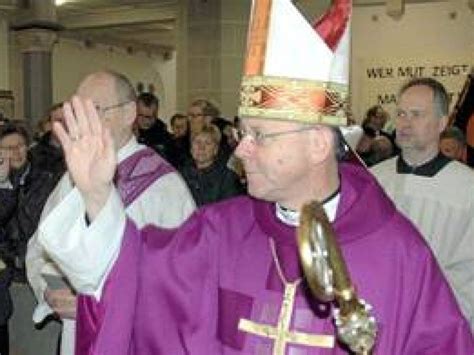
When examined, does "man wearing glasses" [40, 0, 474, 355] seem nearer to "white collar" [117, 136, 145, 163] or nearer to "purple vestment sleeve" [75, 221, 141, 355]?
"purple vestment sleeve" [75, 221, 141, 355]

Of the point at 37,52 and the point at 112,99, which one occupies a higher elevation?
the point at 37,52

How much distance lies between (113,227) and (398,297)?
0.78m

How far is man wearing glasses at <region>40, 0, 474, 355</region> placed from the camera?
2497 mm

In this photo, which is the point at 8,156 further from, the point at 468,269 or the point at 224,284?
the point at 224,284

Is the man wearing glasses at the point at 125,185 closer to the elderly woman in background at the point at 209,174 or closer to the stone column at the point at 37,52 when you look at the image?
the elderly woman in background at the point at 209,174

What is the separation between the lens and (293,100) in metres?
2.58

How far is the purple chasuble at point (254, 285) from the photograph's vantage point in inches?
98.9

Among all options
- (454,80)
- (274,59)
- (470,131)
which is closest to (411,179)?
(274,59)

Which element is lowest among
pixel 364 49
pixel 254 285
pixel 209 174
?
pixel 209 174

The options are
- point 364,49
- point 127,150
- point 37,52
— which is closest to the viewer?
point 127,150

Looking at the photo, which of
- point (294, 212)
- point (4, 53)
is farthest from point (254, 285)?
point (4, 53)

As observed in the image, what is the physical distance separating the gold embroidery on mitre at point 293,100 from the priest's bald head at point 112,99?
155 centimetres

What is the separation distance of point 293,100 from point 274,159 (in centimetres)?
20

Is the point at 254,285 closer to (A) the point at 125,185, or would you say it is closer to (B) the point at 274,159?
(B) the point at 274,159
